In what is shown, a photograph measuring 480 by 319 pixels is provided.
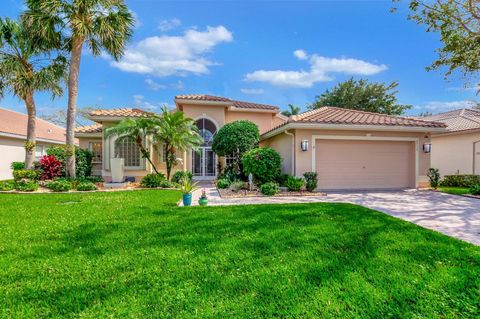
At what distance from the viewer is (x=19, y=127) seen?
72.0ft

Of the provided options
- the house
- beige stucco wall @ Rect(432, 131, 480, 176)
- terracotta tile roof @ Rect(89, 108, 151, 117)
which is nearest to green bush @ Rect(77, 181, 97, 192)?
the house

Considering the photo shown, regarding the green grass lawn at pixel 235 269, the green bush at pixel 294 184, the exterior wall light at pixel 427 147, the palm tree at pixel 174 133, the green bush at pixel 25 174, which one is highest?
the palm tree at pixel 174 133

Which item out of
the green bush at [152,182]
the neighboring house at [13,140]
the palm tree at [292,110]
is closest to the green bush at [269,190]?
the green bush at [152,182]

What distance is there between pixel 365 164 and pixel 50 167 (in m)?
18.3

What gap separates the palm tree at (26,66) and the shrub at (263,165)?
13.6 meters

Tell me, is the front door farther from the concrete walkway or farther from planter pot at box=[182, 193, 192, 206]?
planter pot at box=[182, 193, 192, 206]

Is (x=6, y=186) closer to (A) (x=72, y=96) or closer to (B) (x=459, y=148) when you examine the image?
(A) (x=72, y=96)

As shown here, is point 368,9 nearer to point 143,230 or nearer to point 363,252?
point 363,252

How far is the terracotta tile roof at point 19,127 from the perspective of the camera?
66.1 ft

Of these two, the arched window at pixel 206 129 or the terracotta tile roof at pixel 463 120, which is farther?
the arched window at pixel 206 129

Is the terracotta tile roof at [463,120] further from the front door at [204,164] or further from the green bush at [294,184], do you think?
the front door at [204,164]

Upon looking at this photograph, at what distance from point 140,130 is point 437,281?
46.4 feet

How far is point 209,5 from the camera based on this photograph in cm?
1314

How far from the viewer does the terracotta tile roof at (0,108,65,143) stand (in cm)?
2014
